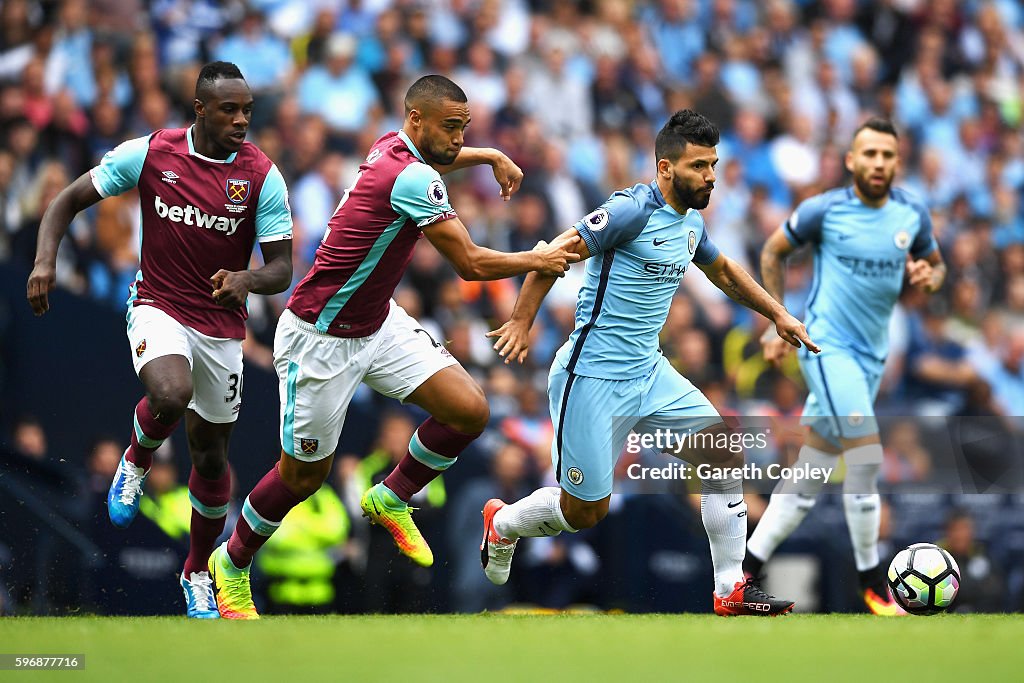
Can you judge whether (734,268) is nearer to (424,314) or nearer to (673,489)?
(673,489)

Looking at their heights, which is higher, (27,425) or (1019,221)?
(1019,221)

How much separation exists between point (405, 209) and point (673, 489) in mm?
3407

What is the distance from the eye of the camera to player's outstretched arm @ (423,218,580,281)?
21.8 ft

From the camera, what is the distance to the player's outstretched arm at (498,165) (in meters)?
7.62

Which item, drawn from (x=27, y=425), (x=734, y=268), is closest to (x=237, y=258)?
(x=27, y=425)

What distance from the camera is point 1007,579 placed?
9938mm

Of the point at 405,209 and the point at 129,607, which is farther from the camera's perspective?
the point at 129,607

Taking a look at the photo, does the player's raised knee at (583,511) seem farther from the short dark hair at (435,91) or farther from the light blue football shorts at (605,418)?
the short dark hair at (435,91)

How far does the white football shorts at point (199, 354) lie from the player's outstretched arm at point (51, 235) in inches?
18.8

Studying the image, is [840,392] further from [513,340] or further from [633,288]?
[513,340]

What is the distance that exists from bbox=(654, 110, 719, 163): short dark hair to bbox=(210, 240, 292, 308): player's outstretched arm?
198 cm

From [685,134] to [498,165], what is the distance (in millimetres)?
1085

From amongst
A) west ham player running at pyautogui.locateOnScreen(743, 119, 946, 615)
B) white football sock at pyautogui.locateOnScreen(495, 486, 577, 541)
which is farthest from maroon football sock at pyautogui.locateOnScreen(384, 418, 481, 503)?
west ham player running at pyautogui.locateOnScreen(743, 119, 946, 615)

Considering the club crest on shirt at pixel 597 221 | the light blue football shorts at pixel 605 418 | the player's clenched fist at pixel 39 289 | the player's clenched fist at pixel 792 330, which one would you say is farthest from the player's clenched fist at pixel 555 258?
the player's clenched fist at pixel 39 289
